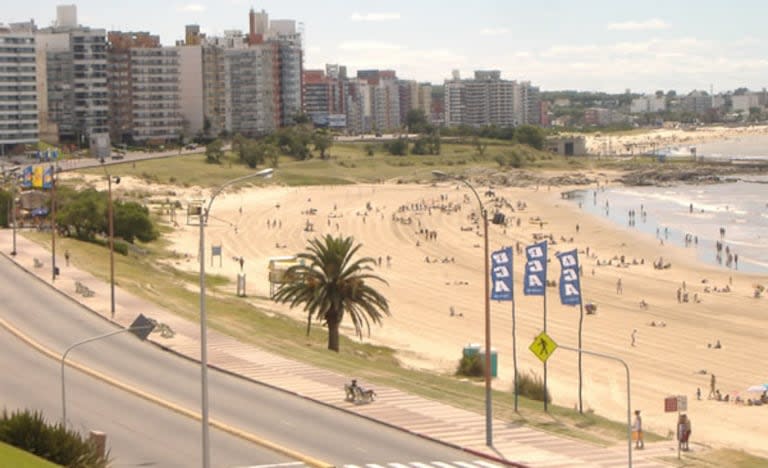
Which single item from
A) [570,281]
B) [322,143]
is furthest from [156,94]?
[570,281]

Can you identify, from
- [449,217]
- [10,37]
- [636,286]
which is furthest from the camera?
[10,37]

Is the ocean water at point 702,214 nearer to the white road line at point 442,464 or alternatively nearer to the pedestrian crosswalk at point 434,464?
the pedestrian crosswalk at point 434,464

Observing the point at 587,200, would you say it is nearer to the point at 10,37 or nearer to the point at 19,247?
the point at 10,37

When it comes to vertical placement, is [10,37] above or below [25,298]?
above

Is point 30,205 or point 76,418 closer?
point 76,418

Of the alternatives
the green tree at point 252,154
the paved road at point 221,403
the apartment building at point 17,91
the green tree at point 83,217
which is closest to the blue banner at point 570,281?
the paved road at point 221,403

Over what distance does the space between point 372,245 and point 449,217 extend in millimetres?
22650

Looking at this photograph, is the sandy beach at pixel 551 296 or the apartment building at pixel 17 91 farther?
the apartment building at pixel 17 91

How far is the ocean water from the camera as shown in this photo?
94062mm

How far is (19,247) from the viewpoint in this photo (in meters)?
66.8

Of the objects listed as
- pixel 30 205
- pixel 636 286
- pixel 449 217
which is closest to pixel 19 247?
pixel 30 205

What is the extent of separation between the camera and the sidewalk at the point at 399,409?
30.5 meters

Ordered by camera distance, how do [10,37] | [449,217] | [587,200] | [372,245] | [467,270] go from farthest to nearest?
[10,37], [587,200], [449,217], [372,245], [467,270]

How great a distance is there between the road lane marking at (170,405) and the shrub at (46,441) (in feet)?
20.0
